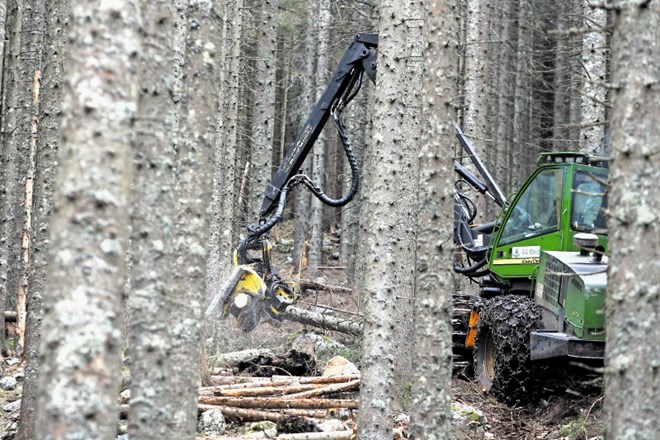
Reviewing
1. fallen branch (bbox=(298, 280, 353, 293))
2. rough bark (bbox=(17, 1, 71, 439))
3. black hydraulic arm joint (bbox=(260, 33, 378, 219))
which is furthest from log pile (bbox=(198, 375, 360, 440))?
fallen branch (bbox=(298, 280, 353, 293))

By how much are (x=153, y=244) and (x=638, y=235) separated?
2.80m

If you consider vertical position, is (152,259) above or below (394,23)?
below

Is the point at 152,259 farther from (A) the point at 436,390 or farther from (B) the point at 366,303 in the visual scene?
(B) the point at 366,303

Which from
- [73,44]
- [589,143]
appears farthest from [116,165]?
[589,143]

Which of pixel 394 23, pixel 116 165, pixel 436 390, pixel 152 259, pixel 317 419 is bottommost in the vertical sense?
pixel 317 419

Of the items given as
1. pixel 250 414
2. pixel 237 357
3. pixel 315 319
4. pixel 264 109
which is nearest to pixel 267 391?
pixel 250 414

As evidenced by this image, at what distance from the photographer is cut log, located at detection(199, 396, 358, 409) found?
8516 millimetres

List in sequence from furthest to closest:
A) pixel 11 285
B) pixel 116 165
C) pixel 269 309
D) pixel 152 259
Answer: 1. pixel 11 285
2. pixel 269 309
3. pixel 152 259
4. pixel 116 165

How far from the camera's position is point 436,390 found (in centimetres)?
611

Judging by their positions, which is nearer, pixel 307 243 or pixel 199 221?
pixel 199 221

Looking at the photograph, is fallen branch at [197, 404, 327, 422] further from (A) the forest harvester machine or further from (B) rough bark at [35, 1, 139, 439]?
(B) rough bark at [35, 1, 139, 439]

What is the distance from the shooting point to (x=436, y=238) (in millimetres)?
6188

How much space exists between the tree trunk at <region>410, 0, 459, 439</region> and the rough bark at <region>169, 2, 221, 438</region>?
60.4 inches

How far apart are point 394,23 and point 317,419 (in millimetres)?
3760
